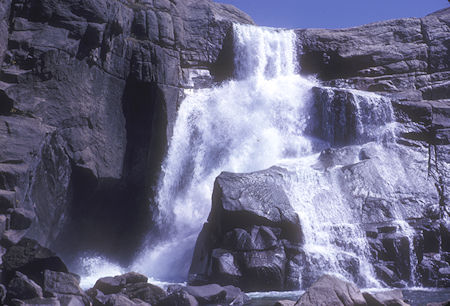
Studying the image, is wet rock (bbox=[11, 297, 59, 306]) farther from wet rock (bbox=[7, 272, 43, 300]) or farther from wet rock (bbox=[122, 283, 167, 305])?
wet rock (bbox=[122, 283, 167, 305])

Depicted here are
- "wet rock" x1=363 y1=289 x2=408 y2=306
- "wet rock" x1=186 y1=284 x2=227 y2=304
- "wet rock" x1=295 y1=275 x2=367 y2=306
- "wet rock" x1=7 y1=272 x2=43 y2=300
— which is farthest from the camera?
"wet rock" x1=186 y1=284 x2=227 y2=304

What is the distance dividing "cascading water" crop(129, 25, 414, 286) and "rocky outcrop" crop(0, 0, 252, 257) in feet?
5.44

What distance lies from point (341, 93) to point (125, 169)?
1286 cm

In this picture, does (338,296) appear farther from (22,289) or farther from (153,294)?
(22,289)

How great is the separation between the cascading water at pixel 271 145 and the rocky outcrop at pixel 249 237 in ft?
2.66

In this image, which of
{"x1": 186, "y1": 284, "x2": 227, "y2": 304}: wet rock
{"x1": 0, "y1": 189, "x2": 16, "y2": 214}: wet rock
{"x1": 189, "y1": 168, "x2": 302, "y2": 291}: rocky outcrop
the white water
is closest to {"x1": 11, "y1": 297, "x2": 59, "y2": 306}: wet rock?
{"x1": 0, "y1": 189, "x2": 16, "y2": 214}: wet rock

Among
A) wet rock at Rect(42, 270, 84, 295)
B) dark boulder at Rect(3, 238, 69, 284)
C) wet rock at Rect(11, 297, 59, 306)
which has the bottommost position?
wet rock at Rect(11, 297, 59, 306)

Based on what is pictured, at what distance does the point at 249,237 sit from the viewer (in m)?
15.4

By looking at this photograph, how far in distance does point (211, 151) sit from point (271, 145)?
351cm

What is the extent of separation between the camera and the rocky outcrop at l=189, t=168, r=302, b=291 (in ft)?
47.8

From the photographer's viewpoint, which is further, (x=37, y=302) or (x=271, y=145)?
(x=271, y=145)

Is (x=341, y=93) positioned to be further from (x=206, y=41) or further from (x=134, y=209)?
(x=134, y=209)

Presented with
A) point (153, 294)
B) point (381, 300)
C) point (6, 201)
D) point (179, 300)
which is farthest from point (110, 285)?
point (381, 300)

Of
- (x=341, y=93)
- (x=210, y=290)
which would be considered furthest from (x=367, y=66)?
(x=210, y=290)
